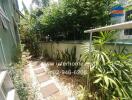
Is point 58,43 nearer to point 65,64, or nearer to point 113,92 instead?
point 65,64

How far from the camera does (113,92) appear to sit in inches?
130

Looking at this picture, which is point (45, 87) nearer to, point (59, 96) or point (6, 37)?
point (59, 96)

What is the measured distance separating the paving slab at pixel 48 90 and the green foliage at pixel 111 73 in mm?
1329

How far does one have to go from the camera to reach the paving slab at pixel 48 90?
4.33 metres

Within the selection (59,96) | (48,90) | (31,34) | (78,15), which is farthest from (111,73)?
(31,34)

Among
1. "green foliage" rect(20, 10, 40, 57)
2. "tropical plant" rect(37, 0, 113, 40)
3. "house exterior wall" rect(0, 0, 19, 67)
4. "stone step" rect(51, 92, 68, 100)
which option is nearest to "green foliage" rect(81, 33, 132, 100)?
"stone step" rect(51, 92, 68, 100)

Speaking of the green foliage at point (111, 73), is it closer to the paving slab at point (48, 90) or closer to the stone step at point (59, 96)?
the stone step at point (59, 96)

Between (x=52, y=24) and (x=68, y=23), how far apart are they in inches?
45.6

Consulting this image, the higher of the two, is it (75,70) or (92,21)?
(92,21)

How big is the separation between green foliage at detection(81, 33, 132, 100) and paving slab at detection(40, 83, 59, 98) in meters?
1.33

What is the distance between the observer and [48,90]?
457 centimetres

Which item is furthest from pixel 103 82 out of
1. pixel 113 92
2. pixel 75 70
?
pixel 75 70

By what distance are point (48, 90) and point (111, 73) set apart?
2.08m

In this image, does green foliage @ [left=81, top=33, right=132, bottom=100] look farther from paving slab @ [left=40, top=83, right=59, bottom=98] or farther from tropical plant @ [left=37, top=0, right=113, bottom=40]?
tropical plant @ [left=37, top=0, right=113, bottom=40]
